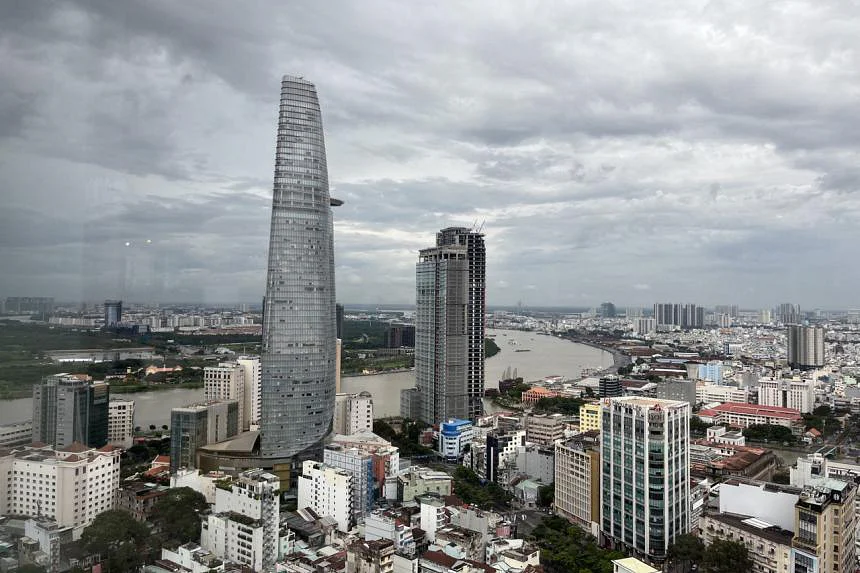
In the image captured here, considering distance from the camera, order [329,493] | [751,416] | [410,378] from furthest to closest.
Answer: [410,378] → [751,416] → [329,493]

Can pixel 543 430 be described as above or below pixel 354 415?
below

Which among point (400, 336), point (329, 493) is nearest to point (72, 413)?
point (329, 493)

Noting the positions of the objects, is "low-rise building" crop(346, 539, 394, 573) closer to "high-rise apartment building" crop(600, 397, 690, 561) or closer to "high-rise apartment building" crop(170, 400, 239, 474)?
"high-rise apartment building" crop(600, 397, 690, 561)

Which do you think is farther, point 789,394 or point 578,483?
point 789,394

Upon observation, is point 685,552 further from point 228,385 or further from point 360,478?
point 228,385

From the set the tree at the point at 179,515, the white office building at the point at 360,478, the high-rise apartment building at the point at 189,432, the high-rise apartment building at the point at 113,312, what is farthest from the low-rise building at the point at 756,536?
the high-rise apartment building at the point at 189,432

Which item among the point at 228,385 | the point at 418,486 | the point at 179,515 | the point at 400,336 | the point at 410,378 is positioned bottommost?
the point at 410,378

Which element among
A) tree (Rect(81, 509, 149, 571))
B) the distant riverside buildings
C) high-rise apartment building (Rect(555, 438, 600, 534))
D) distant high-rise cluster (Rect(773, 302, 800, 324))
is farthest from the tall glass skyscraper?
distant high-rise cluster (Rect(773, 302, 800, 324))

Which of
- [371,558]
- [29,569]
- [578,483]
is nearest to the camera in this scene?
[29,569]

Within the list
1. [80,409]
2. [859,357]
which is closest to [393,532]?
[80,409]
